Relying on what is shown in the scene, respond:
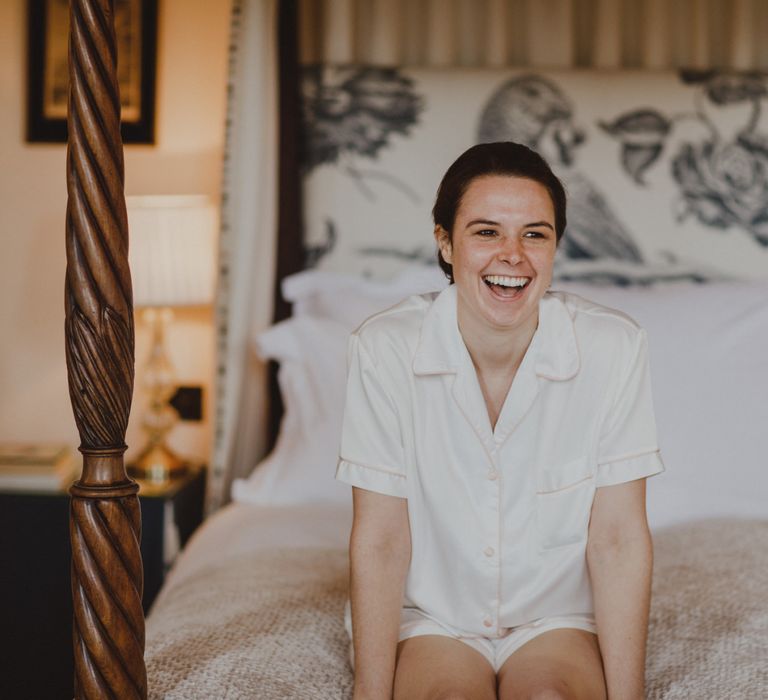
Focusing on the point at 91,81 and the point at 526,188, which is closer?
the point at 91,81

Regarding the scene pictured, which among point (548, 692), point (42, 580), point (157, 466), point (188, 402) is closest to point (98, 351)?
point (548, 692)

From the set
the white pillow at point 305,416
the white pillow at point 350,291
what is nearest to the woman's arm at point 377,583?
the white pillow at point 305,416

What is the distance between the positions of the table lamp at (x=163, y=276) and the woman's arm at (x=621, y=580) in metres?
1.63

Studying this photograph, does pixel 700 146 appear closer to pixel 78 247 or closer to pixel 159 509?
pixel 159 509

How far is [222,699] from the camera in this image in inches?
47.5

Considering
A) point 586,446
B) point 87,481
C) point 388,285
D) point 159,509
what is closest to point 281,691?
point 87,481

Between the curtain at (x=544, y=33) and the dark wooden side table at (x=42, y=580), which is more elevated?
the curtain at (x=544, y=33)

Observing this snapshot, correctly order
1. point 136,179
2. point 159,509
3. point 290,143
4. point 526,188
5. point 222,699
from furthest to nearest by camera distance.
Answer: point 136,179, point 290,143, point 159,509, point 526,188, point 222,699

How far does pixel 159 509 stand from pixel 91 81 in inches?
62.2

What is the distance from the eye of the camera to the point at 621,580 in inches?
52.9

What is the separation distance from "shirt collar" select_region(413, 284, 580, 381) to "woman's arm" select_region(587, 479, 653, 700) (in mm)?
201

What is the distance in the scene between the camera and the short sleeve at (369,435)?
4.55 ft

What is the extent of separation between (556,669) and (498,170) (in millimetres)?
715

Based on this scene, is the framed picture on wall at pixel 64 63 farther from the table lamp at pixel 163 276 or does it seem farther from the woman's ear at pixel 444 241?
the woman's ear at pixel 444 241
